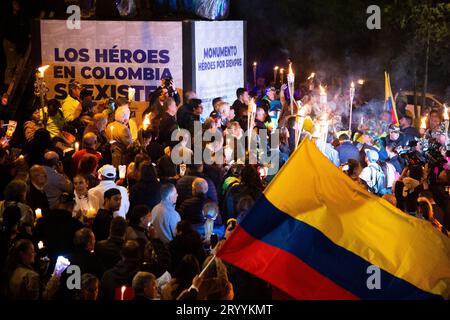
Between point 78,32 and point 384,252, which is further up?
point 78,32

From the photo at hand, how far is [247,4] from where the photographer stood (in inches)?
1013

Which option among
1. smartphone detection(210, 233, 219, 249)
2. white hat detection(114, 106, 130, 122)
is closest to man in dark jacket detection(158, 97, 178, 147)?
white hat detection(114, 106, 130, 122)

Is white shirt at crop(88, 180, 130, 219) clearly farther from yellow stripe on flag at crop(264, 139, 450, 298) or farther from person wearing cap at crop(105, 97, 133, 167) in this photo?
yellow stripe on flag at crop(264, 139, 450, 298)

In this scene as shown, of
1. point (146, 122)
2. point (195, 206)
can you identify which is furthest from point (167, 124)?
point (195, 206)

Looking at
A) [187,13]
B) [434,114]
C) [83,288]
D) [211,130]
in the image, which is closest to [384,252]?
[83,288]

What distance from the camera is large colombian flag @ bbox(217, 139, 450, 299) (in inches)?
301

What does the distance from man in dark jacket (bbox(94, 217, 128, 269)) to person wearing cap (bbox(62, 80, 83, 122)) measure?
642 centimetres

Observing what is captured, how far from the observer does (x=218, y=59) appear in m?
17.8

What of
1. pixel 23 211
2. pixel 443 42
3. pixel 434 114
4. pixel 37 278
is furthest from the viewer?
pixel 443 42

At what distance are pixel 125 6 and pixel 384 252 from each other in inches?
419

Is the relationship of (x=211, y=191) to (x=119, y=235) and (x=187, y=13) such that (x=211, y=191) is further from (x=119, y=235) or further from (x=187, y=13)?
(x=187, y=13)

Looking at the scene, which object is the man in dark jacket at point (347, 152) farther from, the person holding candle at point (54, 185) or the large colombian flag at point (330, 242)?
the large colombian flag at point (330, 242)

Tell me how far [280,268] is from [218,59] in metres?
10.4

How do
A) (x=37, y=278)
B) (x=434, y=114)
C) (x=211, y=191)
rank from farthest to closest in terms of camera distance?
1. (x=434, y=114)
2. (x=211, y=191)
3. (x=37, y=278)
